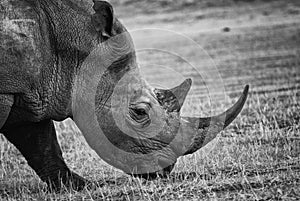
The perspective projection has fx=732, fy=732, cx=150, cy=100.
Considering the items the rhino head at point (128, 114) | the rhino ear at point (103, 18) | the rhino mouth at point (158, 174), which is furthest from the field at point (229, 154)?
the rhino ear at point (103, 18)

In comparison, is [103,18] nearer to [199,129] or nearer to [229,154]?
[199,129]

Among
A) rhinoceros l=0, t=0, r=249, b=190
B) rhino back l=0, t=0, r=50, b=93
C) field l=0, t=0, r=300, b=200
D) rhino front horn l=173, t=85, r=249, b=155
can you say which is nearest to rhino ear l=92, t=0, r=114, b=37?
rhinoceros l=0, t=0, r=249, b=190

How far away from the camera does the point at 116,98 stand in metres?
7.84

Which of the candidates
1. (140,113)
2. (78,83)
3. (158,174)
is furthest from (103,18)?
(158,174)

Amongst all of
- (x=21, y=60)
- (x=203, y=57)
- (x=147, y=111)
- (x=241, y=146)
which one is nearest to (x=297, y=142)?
(x=241, y=146)

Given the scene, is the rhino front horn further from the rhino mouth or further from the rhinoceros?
the rhino mouth

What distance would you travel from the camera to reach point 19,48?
7469 mm

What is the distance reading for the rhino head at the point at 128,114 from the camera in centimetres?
769

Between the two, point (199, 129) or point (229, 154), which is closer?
point (199, 129)

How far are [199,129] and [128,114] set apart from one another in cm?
78

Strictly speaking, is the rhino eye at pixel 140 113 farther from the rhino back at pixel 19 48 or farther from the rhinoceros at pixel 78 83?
the rhino back at pixel 19 48

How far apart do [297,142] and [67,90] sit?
3.36 meters

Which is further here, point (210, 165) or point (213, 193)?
point (210, 165)

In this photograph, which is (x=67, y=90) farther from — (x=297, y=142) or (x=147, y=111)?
(x=297, y=142)
